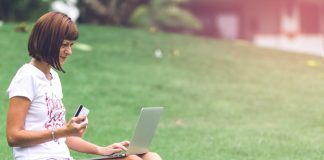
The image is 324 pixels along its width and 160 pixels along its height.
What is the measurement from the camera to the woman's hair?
3.40 meters

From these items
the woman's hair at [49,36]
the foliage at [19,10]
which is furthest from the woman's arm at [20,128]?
the foliage at [19,10]

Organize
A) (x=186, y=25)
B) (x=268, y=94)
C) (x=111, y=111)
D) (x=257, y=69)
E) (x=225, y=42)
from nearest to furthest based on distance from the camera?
1. (x=111, y=111)
2. (x=268, y=94)
3. (x=257, y=69)
4. (x=225, y=42)
5. (x=186, y=25)

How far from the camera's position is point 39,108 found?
3514 millimetres

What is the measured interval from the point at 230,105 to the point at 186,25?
11.3m

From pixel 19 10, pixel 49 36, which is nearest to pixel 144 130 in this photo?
pixel 49 36

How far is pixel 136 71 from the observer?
10.4m

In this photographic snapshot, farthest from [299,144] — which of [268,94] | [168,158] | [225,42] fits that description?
[225,42]

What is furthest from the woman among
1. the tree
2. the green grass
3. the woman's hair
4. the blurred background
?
the blurred background

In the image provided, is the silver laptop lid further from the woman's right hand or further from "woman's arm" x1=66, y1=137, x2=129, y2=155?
the woman's right hand

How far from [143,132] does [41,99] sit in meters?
0.60

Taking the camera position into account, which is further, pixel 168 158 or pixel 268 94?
pixel 268 94

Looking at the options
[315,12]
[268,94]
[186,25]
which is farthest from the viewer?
[315,12]

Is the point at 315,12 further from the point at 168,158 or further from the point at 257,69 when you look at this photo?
the point at 168,158

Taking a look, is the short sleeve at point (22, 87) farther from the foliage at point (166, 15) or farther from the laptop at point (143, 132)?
the foliage at point (166, 15)
